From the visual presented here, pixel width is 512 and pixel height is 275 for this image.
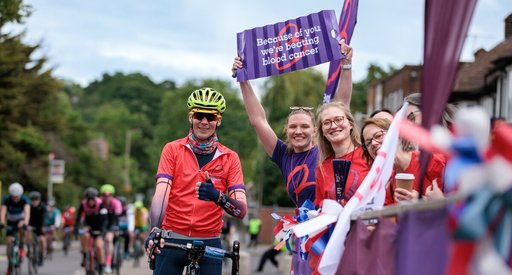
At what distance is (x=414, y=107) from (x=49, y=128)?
55.3m

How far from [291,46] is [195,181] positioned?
1203 mm

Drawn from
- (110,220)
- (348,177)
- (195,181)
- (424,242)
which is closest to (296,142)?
(195,181)

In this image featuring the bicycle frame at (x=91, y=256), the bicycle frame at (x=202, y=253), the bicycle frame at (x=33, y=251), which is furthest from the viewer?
the bicycle frame at (x=33, y=251)

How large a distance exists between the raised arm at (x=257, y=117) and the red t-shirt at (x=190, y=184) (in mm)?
277

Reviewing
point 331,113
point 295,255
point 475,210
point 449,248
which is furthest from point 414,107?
point 475,210

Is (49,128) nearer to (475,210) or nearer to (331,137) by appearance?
(331,137)

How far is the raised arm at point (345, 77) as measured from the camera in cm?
774

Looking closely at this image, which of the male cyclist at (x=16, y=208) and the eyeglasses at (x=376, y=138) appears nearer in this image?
the eyeglasses at (x=376, y=138)

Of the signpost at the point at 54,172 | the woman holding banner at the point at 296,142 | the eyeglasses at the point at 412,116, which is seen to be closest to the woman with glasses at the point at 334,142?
the eyeglasses at the point at 412,116

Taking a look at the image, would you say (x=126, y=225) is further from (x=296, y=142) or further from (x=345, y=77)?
(x=296, y=142)

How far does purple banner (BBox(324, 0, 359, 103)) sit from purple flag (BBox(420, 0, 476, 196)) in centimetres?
469

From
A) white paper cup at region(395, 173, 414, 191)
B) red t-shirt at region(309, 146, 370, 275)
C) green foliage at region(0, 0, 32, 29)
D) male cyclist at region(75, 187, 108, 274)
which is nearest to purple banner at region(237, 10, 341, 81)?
red t-shirt at region(309, 146, 370, 275)

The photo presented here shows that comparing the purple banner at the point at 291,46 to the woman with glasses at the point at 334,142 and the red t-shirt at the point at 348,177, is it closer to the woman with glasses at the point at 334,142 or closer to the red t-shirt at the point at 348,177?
the woman with glasses at the point at 334,142

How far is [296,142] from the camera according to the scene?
25.0ft
